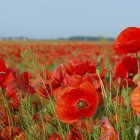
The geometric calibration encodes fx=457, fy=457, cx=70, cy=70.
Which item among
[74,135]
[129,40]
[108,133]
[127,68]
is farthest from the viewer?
[127,68]

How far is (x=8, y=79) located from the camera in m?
1.76

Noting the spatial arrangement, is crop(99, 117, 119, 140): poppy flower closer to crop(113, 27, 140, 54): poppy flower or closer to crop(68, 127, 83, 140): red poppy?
crop(68, 127, 83, 140): red poppy

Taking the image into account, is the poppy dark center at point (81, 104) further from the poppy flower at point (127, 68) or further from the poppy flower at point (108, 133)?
the poppy flower at point (127, 68)

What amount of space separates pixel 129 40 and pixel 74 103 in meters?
0.35

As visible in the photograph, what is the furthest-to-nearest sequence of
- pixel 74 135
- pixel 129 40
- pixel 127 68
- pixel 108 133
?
pixel 127 68, pixel 129 40, pixel 74 135, pixel 108 133

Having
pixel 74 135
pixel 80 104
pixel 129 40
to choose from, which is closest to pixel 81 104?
pixel 80 104

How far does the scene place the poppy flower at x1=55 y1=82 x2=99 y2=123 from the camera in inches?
52.4

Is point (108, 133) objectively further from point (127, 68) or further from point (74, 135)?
point (127, 68)

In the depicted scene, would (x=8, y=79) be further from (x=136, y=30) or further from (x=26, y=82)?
(x=136, y=30)

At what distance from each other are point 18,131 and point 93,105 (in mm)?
396

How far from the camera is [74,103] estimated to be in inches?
53.7

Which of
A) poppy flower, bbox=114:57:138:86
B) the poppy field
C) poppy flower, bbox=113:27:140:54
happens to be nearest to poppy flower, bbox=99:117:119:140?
the poppy field

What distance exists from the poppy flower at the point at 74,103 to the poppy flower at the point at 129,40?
30cm

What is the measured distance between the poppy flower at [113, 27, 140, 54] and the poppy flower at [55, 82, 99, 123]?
0.30m
